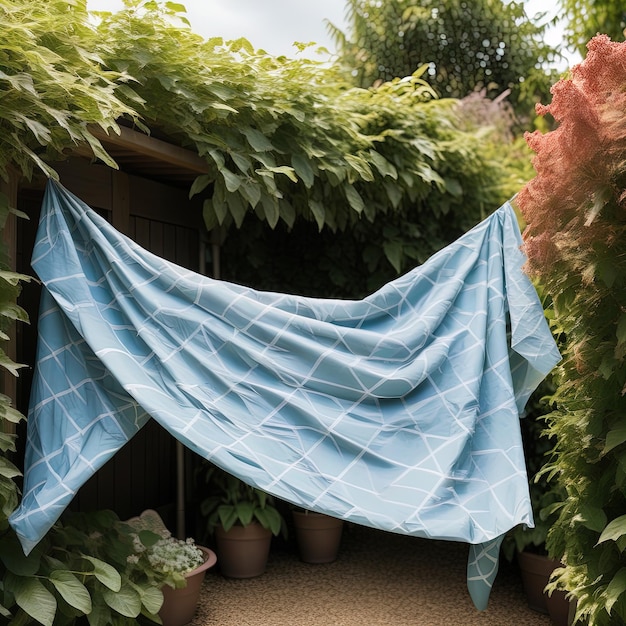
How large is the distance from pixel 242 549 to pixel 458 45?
312 inches

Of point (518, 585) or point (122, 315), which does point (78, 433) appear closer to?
point (122, 315)

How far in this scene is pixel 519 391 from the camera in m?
2.54

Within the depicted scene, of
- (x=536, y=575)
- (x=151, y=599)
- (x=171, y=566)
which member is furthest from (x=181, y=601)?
(x=536, y=575)

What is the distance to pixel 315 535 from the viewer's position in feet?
12.5

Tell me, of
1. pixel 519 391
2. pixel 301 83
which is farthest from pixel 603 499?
pixel 301 83

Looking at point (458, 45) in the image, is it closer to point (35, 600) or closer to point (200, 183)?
point (200, 183)

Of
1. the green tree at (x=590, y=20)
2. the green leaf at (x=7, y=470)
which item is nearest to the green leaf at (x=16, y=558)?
the green leaf at (x=7, y=470)

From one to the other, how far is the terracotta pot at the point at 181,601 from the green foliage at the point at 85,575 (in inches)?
6.1

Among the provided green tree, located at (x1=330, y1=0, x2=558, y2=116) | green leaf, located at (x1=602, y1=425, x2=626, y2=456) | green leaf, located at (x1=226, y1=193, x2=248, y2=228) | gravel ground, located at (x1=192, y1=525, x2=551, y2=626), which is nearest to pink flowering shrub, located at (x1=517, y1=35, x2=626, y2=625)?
green leaf, located at (x1=602, y1=425, x2=626, y2=456)

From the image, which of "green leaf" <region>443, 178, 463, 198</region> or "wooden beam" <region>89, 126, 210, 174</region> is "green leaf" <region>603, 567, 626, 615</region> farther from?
"green leaf" <region>443, 178, 463, 198</region>

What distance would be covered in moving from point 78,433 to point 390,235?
2.18 meters

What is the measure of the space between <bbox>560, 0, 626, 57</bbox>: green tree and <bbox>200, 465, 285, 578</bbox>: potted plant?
154 inches

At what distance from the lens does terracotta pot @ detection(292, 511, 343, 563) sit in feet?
12.4

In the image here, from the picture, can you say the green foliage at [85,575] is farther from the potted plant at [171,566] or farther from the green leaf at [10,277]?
the green leaf at [10,277]
